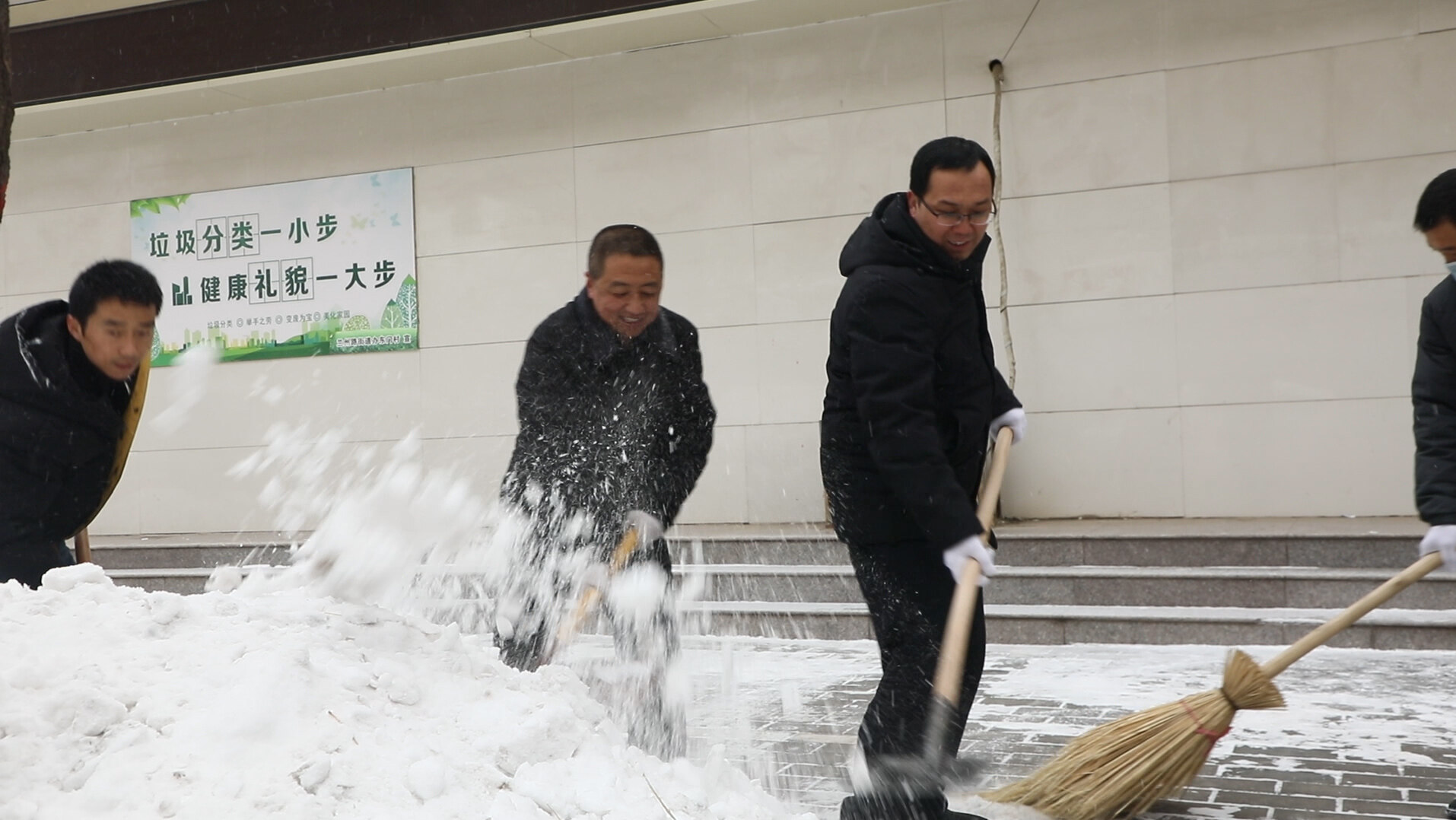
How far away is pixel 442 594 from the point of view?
495 cm

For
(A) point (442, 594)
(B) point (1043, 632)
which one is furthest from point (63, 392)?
(B) point (1043, 632)

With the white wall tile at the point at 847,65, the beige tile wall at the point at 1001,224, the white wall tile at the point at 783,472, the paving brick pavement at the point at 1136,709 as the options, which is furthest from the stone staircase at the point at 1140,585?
the white wall tile at the point at 847,65

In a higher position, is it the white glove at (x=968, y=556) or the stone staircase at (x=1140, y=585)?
the white glove at (x=968, y=556)

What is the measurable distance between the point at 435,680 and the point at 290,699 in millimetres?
395

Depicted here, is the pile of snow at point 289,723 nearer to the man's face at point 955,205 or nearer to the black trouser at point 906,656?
the black trouser at point 906,656

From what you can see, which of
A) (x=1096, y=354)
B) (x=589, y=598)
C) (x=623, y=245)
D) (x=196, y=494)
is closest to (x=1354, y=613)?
(x=589, y=598)

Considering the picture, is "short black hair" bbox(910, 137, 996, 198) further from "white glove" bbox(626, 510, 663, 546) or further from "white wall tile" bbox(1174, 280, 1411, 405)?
"white wall tile" bbox(1174, 280, 1411, 405)

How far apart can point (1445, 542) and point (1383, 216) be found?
4753 millimetres

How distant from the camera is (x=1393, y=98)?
23.8ft

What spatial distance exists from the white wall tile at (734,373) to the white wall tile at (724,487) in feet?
0.41

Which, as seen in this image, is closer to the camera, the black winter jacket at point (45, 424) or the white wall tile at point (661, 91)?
the black winter jacket at point (45, 424)

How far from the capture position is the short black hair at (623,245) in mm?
3398

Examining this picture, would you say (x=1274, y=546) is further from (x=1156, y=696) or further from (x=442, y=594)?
(x=442, y=594)

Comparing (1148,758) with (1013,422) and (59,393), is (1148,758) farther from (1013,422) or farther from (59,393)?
(59,393)
